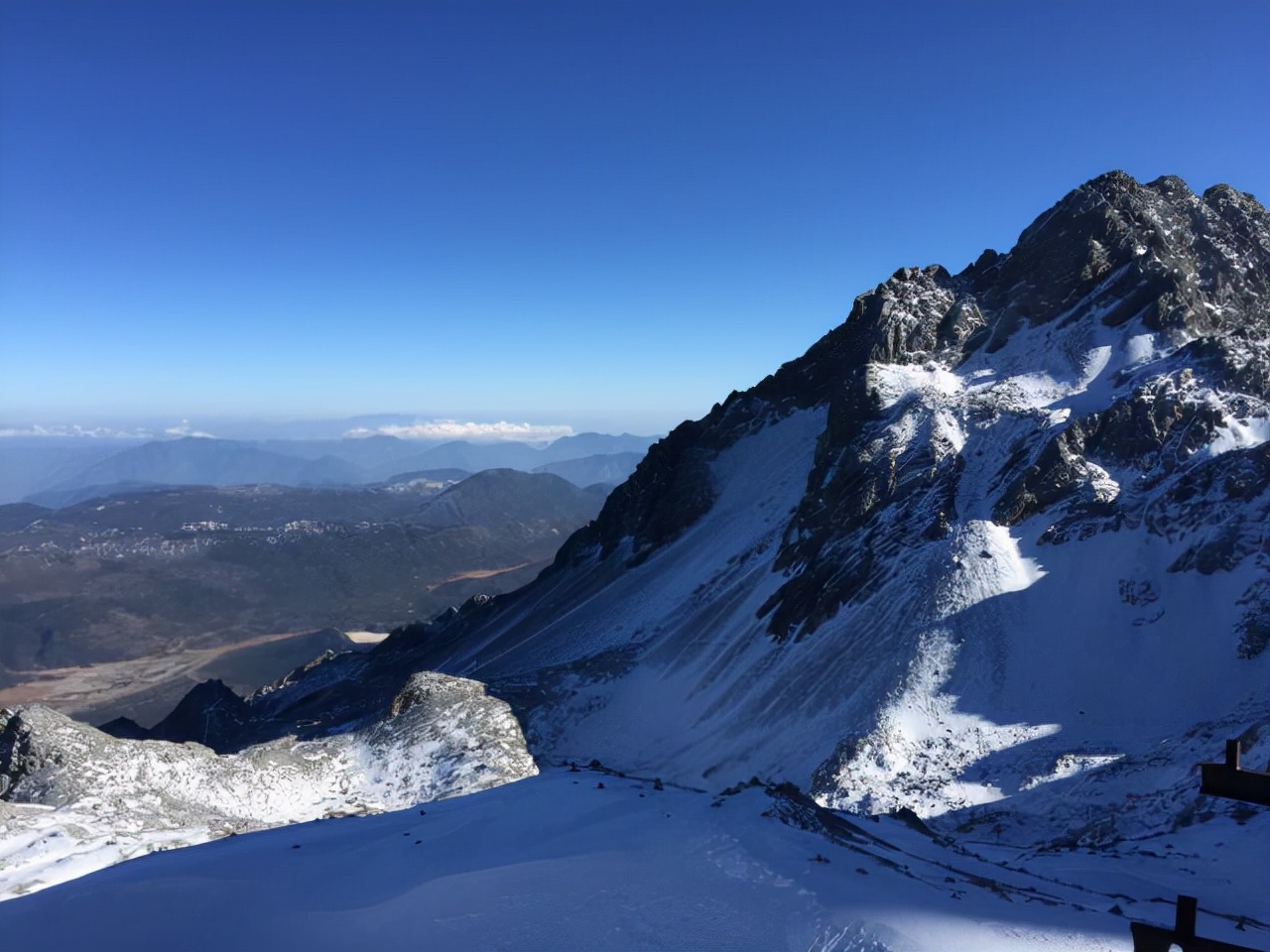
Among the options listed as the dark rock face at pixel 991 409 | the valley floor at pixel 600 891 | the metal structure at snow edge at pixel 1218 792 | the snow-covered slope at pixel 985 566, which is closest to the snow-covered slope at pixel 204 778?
the snow-covered slope at pixel 985 566

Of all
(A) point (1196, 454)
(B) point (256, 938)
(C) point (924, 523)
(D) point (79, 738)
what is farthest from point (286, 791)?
(A) point (1196, 454)

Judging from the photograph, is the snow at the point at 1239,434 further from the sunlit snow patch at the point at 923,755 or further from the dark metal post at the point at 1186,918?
the dark metal post at the point at 1186,918

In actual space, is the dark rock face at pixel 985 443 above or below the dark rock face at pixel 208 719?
above

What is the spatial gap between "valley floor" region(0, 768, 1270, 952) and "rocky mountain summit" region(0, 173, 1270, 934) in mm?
15602

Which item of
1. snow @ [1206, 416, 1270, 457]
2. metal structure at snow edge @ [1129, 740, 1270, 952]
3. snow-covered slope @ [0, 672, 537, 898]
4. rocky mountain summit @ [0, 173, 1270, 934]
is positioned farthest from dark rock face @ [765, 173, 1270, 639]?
metal structure at snow edge @ [1129, 740, 1270, 952]

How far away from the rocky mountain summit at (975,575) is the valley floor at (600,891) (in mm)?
15602

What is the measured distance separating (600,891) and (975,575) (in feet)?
147

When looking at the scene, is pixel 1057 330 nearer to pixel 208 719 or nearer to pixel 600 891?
pixel 600 891

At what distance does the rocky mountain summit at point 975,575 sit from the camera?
39.2m

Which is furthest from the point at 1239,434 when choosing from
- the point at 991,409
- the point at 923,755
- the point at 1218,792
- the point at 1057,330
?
the point at 1218,792

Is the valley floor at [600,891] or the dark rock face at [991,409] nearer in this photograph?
the valley floor at [600,891]

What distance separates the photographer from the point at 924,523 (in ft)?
188

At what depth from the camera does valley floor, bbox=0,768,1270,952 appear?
1275 cm

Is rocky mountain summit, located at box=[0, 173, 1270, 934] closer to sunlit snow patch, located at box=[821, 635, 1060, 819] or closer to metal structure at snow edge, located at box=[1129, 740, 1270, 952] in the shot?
sunlit snow patch, located at box=[821, 635, 1060, 819]
